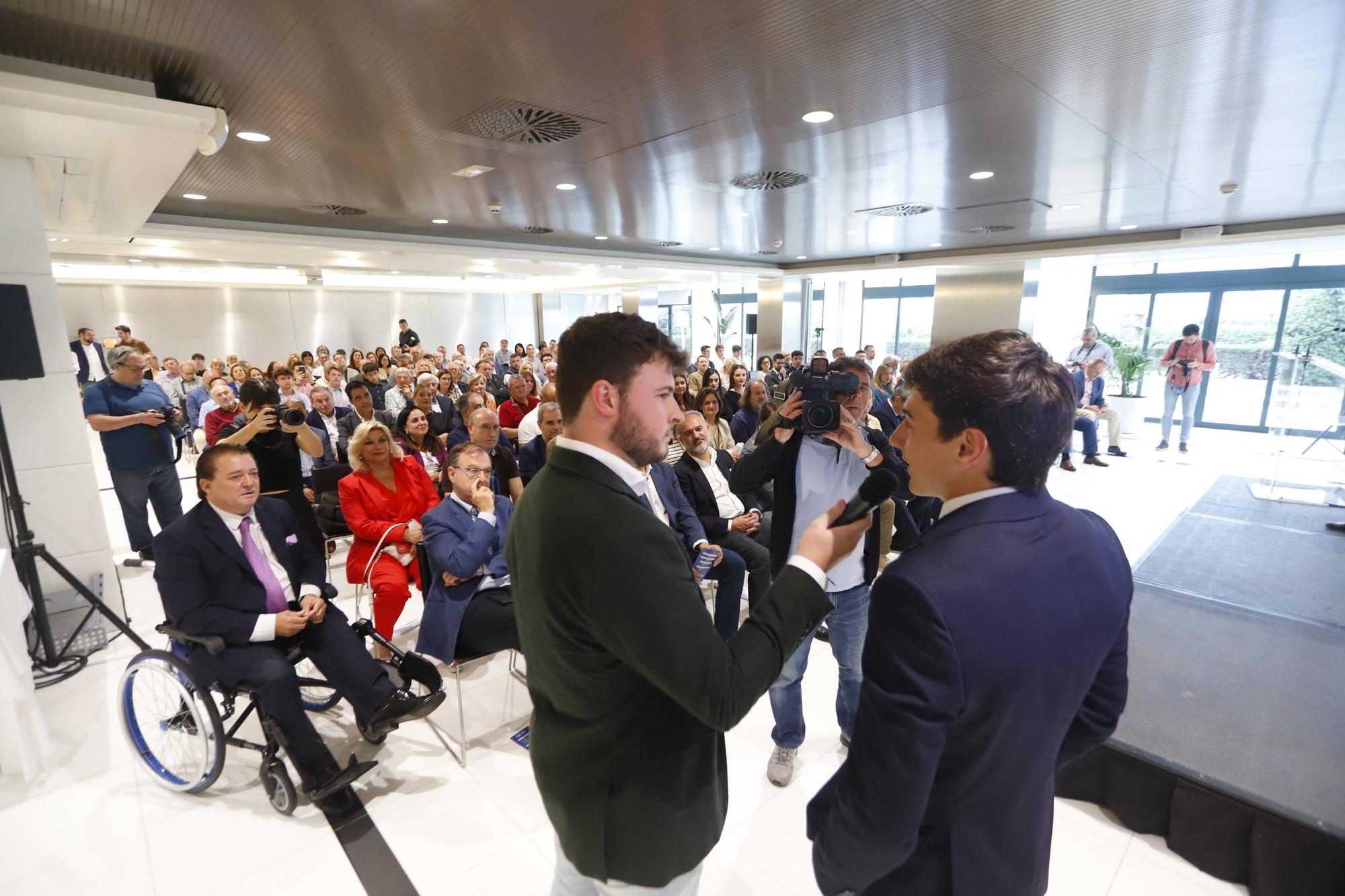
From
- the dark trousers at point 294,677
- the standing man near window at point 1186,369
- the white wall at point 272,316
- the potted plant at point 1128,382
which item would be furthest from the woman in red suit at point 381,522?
the white wall at point 272,316

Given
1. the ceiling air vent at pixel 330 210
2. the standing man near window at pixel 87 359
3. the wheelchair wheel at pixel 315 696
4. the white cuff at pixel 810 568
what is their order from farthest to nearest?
the standing man near window at pixel 87 359 < the ceiling air vent at pixel 330 210 < the wheelchair wheel at pixel 315 696 < the white cuff at pixel 810 568

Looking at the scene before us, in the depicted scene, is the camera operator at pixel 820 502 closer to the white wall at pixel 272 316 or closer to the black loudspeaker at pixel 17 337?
the black loudspeaker at pixel 17 337

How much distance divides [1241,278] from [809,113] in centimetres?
1117

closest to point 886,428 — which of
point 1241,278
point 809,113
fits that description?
point 809,113

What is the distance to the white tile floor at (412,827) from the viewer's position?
2154 mm

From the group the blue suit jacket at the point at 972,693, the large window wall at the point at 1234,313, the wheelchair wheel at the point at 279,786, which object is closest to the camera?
the blue suit jacket at the point at 972,693

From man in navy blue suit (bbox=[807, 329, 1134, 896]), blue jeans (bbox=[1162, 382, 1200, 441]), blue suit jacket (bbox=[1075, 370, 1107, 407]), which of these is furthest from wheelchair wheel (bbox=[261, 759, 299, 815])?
blue jeans (bbox=[1162, 382, 1200, 441])

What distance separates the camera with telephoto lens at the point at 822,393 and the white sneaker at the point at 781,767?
1.47 m

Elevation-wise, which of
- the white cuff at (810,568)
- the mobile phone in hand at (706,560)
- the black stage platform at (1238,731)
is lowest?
the black stage platform at (1238,731)

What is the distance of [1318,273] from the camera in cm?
987

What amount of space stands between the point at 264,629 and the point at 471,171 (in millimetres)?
3691

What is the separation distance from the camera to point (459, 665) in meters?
2.76

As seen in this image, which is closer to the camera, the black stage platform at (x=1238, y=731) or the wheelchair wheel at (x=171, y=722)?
the black stage platform at (x=1238, y=731)

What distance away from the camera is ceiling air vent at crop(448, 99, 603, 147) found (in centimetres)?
349
